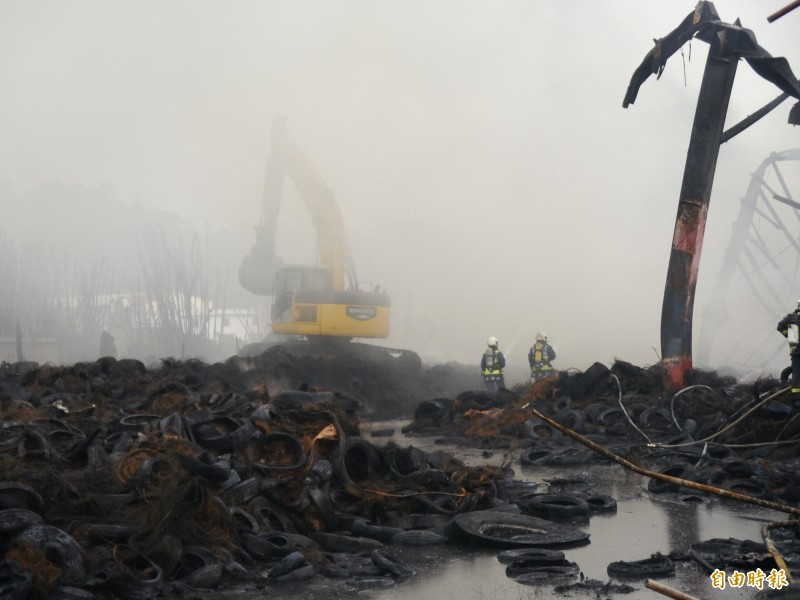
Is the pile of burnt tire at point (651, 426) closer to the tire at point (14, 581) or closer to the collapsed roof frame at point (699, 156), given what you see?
the collapsed roof frame at point (699, 156)

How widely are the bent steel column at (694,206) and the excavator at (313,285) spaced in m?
10.6

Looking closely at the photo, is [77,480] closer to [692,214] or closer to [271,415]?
[271,415]

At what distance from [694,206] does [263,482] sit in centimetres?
1125

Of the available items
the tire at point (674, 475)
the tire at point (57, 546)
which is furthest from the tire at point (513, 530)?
the tire at point (57, 546)

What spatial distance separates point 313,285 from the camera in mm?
26312

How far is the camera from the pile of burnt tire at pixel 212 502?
5914 millimetres

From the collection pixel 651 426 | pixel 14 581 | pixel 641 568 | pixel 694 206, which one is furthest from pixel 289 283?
pixel 14 581

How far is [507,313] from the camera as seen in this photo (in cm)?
4975

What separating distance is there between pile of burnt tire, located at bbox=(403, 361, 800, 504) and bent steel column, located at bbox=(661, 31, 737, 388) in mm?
555

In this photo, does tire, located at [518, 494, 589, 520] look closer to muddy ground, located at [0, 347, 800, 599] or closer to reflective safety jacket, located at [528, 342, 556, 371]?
muddy ground, located at [0, 347, 800, 599]

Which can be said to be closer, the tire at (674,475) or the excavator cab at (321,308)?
the tire at (674,475)

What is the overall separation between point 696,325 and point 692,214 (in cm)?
3867

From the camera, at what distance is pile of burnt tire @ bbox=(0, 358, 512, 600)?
5.91 metres

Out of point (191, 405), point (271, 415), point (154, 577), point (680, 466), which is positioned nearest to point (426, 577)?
point (154, 577)
